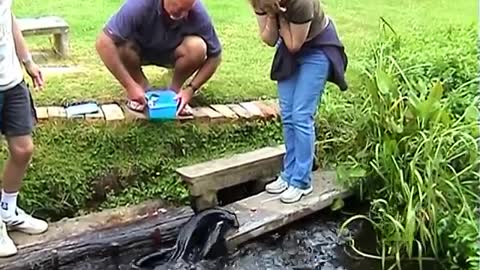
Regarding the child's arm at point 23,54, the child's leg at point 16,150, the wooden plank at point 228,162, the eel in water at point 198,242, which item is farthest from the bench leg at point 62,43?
the eel in water at point 198,242

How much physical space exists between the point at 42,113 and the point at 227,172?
3.00ft

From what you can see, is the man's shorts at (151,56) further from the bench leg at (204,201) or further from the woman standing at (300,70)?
the bench leg at (204,201)

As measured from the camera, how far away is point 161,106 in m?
4.03

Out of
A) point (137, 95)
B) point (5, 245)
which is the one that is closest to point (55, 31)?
point (137, 95)

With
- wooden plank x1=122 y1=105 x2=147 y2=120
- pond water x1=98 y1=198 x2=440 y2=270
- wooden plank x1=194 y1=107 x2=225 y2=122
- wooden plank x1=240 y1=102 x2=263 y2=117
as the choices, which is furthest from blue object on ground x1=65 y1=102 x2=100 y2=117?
pond water x1=98 y1=198 x2=440 y2=270

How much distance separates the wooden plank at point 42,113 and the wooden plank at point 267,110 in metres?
1.08

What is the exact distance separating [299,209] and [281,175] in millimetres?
222

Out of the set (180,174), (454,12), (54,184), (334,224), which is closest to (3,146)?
(54,184)

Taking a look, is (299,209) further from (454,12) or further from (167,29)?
(454,12)

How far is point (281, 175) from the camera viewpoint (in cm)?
395

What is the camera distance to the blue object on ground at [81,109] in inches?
159

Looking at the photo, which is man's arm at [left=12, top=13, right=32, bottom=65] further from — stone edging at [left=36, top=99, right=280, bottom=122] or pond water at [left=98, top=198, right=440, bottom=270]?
pond water at [left=98, top=198, right=440, bottom=270]

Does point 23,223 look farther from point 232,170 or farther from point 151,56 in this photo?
point 151,56

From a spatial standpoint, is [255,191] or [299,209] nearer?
[299,209]
